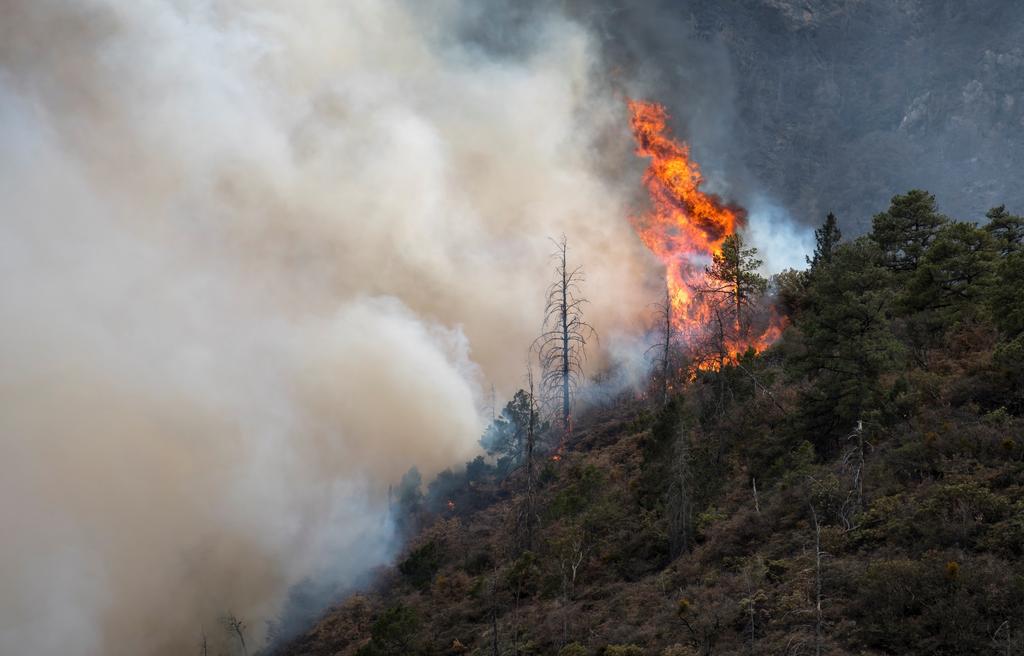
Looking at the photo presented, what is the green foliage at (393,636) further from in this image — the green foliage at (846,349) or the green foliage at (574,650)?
the green foliage at (846,349)

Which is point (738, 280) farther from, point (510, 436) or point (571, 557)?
point (571, 557)

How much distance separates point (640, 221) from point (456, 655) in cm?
4519

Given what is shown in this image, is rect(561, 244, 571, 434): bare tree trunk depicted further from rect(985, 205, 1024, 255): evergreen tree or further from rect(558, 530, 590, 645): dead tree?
rect(985, 205, 1024, 255): evergreen tree

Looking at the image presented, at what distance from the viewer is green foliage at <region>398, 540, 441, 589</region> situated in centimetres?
3148

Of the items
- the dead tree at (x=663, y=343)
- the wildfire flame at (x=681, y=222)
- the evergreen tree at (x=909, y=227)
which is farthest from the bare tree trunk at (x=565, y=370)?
the evergreen tree at (x=909, y=227)

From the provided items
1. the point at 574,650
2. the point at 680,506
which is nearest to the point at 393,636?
the point at 574,650

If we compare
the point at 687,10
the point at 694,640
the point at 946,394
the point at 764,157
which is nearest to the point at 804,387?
the point at 946,394

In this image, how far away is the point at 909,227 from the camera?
35.8 meters

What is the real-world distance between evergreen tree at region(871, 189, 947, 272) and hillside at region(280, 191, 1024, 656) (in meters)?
0.10

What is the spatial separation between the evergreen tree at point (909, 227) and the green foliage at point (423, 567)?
26375 mm

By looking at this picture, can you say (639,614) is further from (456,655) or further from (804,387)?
(804,387)

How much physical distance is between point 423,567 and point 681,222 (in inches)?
1543

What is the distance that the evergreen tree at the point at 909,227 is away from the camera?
3525cm

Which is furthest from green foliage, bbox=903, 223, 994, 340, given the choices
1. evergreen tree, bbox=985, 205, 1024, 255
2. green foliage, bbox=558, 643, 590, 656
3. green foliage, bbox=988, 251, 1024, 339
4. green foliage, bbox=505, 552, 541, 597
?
green foliage, bbox=558, 643, 590, 656
